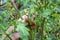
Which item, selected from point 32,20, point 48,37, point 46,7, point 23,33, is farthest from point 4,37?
point 48,37

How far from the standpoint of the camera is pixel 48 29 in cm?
174

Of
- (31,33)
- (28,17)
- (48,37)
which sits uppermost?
(28,17)

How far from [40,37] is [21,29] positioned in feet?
1.52

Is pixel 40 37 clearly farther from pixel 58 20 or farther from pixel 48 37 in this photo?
pixel 58 20

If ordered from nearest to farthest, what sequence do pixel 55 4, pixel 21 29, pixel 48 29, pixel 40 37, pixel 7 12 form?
pixel 21 29 → pixel 55 4 → pixel 7 12 → pixel 40 37 → pixel 48 29

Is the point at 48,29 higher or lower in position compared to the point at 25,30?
lower

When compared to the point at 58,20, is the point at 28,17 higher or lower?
higher

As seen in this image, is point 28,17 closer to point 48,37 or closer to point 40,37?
point 40,37

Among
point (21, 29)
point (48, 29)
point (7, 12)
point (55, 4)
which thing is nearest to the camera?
point (21, 29)

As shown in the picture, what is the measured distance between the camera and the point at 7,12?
1482 mm

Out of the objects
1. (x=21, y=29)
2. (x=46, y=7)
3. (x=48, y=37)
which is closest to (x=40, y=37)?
(x=48, y=37)

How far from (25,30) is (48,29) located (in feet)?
1.87

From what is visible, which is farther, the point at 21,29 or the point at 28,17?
the point at 28,17

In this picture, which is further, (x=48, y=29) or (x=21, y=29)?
(x=48, y=29)
